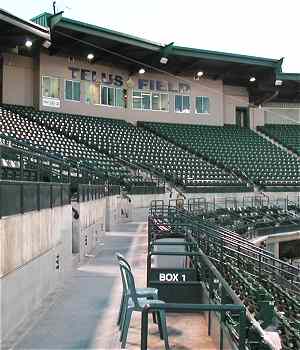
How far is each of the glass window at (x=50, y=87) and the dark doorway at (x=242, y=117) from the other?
19.2 meters

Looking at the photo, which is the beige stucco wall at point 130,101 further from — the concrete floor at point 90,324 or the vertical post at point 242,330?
the vertical post at point 242,330

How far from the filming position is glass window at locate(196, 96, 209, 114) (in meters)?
48.1

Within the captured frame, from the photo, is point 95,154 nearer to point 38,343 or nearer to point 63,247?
point 63,247

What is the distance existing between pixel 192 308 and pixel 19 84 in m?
35.5

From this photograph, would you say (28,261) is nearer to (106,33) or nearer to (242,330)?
(242,330)

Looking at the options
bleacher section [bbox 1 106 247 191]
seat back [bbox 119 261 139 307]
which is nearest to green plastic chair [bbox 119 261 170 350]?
seat back [bbox 119 261 139 307]

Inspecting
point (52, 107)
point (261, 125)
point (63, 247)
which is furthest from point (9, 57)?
point (63, 247)

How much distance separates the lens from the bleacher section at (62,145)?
1152 inches

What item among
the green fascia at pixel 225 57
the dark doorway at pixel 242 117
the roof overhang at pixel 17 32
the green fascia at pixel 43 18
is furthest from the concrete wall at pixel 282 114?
the roof overhang at pixel 17 32

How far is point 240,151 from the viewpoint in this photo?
43719 millimetres

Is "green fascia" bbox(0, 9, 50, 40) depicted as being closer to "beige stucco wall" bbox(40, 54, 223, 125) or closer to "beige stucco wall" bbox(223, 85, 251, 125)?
"beige stucco wall" bbox(40, 54, 223, 125)

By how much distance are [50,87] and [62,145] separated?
369 inches

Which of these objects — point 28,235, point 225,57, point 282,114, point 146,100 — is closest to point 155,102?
point 146,100

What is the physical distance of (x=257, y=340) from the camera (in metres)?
4.97
